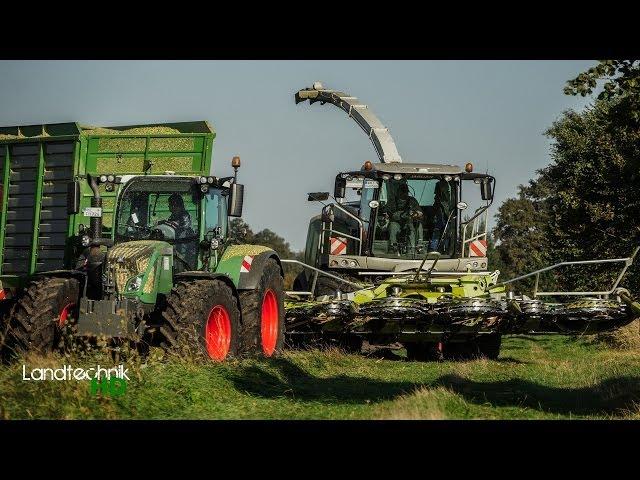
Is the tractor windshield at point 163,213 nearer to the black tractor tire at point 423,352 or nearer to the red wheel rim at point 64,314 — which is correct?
the red wheel rim at point 64,314

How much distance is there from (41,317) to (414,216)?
794cm

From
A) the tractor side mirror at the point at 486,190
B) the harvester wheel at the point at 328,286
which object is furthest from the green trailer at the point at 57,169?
the tractor side mirror at the point at 486,190

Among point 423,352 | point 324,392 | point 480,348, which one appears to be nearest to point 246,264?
point 324,392

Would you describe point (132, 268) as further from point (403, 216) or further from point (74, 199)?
point (403, 216)

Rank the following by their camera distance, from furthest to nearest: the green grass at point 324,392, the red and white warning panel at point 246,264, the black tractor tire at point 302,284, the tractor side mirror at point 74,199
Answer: the black tractor tire at point 302,284, the red and white warning panel at point 246,264, the tractor side mirror at point 74,199, the green grass at point 324,392

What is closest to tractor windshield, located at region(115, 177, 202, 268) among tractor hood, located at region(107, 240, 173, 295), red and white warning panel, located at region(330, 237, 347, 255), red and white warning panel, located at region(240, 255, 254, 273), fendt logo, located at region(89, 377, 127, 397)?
red and white warning panel, located at region(240, 255, 254, 273)

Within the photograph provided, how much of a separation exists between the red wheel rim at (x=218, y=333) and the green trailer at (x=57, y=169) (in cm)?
281

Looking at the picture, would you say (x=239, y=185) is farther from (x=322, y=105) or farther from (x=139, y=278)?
(x=322, y=105)

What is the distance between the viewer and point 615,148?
84.9ft

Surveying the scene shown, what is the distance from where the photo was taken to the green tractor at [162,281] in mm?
11930

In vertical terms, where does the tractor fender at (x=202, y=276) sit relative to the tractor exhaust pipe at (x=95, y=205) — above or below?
below

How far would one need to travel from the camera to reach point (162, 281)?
12.9 metres
